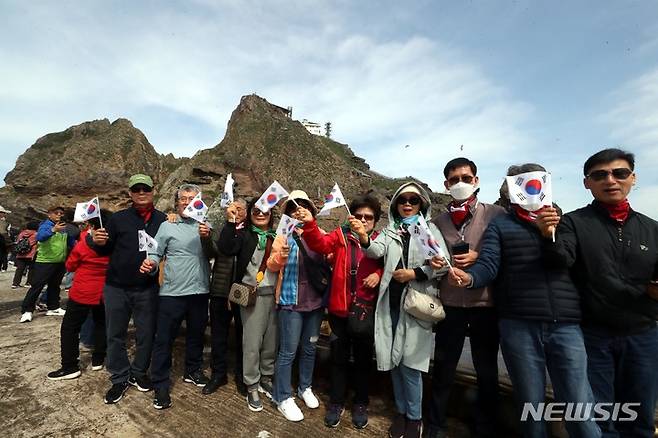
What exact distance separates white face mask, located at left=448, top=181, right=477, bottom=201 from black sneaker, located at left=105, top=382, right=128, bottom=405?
414 cm

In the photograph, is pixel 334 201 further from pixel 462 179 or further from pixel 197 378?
pixel 197 378

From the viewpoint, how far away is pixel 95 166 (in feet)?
111

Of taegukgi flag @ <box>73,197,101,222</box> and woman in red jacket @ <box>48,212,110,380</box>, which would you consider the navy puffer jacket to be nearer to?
taegukgi flag @ <box>73,197,101,222</box>

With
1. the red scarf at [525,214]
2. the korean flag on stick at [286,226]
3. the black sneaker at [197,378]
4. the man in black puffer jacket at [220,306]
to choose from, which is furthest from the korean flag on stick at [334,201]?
the black sneaker at [197,378]

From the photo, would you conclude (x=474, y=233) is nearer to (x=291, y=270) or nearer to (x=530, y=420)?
(x=530, y=420)

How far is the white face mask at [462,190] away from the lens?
294cm

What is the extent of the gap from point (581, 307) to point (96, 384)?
5.07 meters

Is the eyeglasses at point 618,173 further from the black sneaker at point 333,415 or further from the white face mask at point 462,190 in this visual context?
the black sneaker at point 333,415

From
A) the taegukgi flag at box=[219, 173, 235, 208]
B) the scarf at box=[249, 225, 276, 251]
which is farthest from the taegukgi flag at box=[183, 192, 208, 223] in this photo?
the scarf at box=[249, 225, 276, 251]

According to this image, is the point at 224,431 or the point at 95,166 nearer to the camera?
the point at 224,431

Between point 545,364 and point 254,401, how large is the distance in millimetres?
2746

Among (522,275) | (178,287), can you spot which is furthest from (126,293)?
(522,275)

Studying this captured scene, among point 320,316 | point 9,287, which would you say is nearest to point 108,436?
A: point 320,316

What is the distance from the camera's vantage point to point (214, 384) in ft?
12.3
